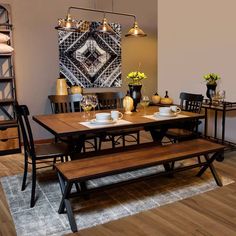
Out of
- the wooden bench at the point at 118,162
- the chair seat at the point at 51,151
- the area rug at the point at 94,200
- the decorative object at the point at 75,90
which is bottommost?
the area rug at the point at 94,200

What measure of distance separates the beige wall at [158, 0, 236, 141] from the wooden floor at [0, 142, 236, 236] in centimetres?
200

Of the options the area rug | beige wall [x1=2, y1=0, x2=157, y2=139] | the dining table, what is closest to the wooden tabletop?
the dining table

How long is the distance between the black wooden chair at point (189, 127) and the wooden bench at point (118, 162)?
0.37m

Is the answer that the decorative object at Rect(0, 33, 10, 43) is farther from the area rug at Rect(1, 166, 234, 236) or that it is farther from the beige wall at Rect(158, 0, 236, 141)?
the beige wall at Rect(158, 0, 236, 141)

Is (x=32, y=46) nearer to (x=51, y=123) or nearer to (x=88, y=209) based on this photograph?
(x=51, y=123)

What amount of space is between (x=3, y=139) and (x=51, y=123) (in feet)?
6.08

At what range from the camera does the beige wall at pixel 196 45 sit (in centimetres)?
445

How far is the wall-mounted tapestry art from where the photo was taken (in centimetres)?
520

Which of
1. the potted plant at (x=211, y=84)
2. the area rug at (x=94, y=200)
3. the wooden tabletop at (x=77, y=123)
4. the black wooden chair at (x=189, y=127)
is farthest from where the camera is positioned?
the potted plant at (x=211, y=84)

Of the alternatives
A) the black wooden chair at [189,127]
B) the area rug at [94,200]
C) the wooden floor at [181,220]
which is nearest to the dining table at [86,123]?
the black wooden chair at [189,127]

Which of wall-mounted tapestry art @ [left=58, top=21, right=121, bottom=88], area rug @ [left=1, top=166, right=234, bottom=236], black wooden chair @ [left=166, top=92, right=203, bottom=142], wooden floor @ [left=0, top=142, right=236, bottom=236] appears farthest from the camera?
wall-mounted tapestry art @ [left=58, top=21, right=121, bottom=88]

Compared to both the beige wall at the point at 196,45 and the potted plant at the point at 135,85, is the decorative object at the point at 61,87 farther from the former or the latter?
the beige wall at the point at 196,45

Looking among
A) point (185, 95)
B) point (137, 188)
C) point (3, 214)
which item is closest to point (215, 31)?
point (185, 95)

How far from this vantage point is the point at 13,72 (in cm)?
464
